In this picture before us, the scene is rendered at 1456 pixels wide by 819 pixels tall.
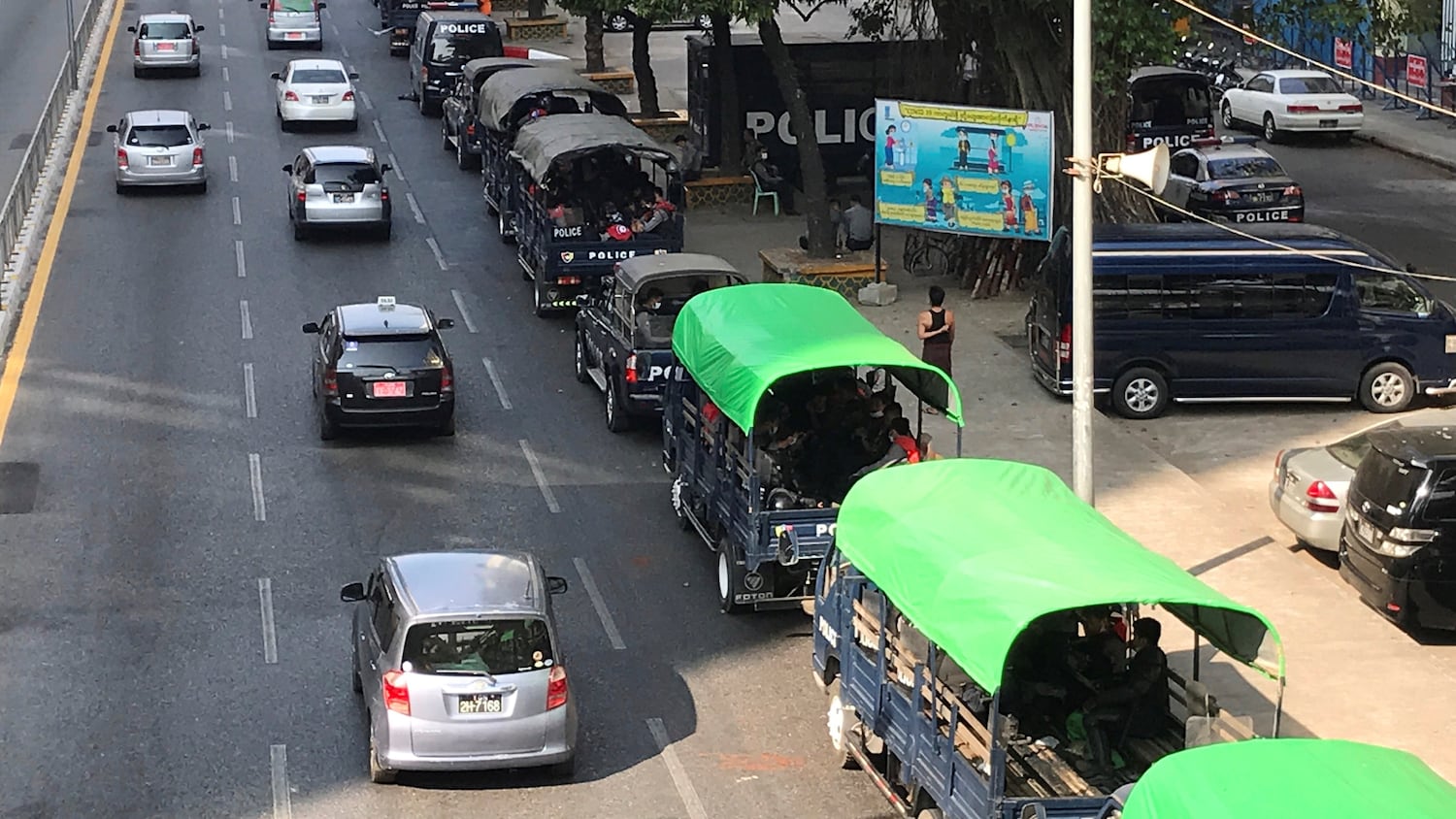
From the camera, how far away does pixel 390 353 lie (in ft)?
81.9

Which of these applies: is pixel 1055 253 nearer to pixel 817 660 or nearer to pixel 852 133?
pixel 817 660

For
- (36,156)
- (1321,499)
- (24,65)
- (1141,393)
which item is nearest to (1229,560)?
(1321,499)

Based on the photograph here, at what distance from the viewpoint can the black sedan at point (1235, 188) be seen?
3650cm

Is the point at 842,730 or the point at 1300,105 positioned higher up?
the point at 1300,105

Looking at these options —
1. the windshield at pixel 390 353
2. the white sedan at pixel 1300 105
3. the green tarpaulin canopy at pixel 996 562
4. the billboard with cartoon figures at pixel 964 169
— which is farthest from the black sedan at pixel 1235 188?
the green tarpaulin canopy at pixel 996 562

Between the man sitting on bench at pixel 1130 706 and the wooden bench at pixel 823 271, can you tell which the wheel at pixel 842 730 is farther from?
the wooden bench at pixel 823 271

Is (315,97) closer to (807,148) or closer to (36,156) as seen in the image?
(36,156)

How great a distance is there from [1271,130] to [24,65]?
3290cm

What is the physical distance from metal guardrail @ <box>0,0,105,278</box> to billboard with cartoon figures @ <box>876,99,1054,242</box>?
14.4 metres

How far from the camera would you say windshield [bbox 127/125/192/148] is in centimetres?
3903

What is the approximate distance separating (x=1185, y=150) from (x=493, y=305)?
14316 mm

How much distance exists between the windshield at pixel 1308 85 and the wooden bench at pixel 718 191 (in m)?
14.6

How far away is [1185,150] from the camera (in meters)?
38.7

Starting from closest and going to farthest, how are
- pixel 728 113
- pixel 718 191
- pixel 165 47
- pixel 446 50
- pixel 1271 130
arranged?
pixel 718 191, pixel 728 113, pixel 1271 130, pixel 446 50, pixel 165 47
